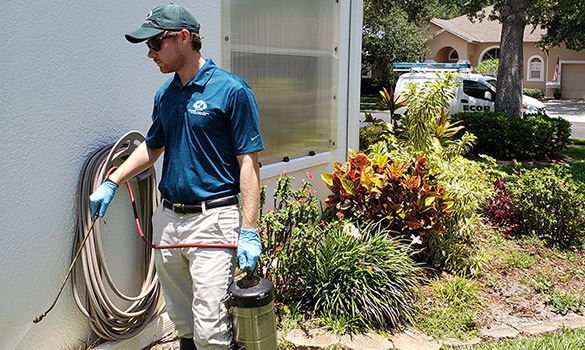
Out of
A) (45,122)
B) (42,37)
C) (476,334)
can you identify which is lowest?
(476,334)

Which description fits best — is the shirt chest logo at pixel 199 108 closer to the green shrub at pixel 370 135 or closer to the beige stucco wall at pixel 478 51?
the green shrub at pixel 370 135

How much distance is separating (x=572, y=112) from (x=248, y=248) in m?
29.3

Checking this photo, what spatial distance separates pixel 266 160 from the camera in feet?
17.6

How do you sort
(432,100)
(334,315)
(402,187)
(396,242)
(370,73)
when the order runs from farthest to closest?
(370,73) < (432,100) < (402,187) < (396,242) < (334,315)

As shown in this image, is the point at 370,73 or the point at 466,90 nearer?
the point at 466,90

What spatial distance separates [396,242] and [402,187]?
0.57 m

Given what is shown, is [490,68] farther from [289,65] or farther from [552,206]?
[289,65]

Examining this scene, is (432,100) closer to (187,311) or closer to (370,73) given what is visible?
(187,311)

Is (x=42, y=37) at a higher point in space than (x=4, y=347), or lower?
higher

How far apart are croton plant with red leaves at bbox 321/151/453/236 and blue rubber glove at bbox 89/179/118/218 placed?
2.32 metres

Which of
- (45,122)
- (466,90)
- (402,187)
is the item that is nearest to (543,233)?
(402,187)

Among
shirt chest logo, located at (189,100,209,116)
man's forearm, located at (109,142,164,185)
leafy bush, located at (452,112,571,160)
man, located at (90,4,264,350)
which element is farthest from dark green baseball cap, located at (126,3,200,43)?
leafy bush, located at (452,112,571,160)

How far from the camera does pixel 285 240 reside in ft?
14.7

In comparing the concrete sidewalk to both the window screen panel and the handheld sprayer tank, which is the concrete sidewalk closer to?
the window screen panel
